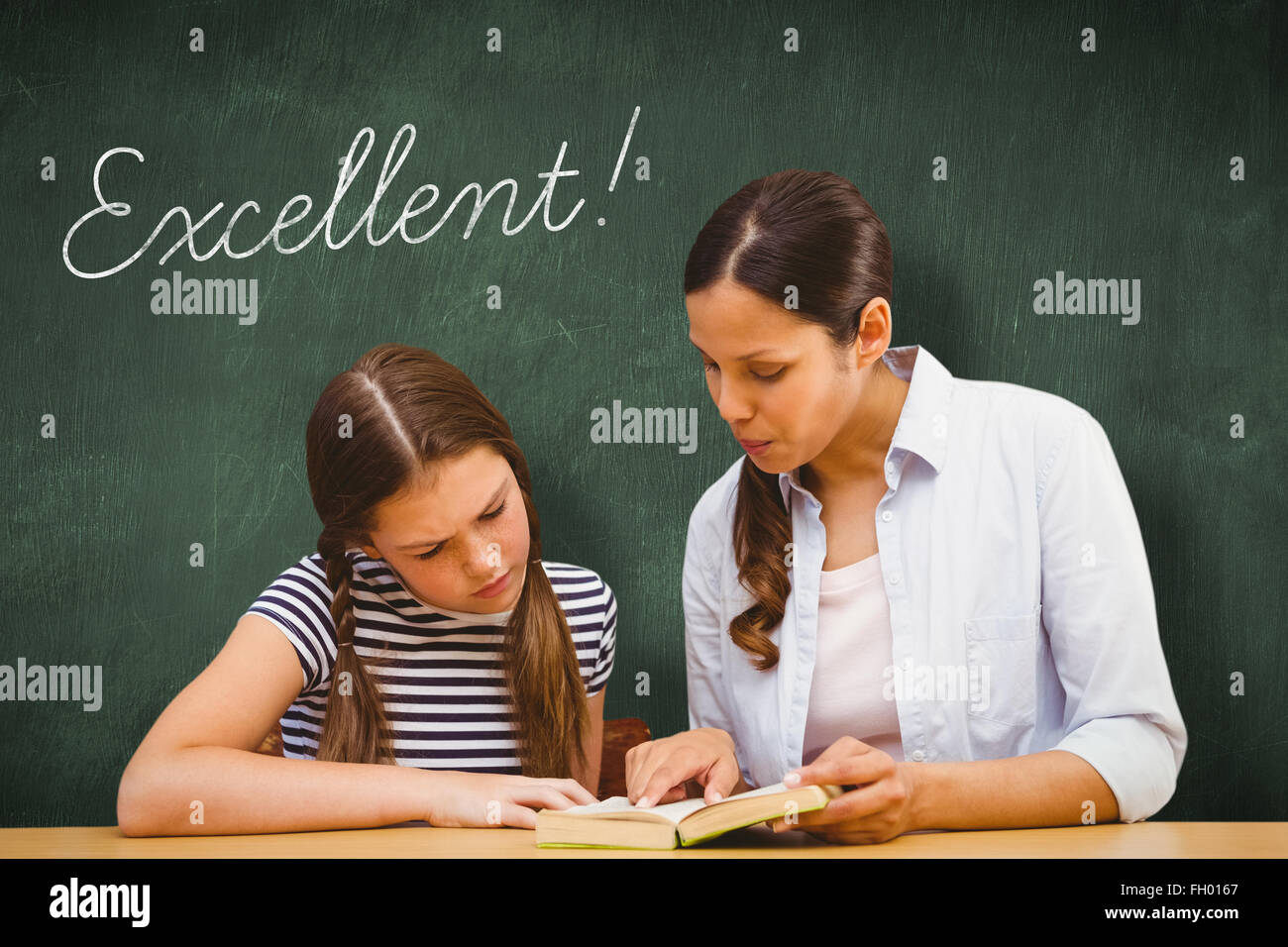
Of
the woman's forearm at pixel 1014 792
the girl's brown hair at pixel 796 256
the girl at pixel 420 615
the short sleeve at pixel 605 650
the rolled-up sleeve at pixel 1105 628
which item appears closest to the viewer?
the woman's forearm at pixel 1014 792

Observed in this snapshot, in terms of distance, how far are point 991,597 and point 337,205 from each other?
146cm

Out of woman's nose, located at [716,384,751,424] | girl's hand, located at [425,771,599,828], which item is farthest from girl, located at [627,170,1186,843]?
girl's hand, located at [425,771,599,828]

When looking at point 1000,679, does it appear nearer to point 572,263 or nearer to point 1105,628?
point 1105,628

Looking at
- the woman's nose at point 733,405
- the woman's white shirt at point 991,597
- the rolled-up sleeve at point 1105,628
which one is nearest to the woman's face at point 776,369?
the woman's nose at point 733,405

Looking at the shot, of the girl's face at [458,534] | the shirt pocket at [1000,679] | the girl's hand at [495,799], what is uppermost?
the girl's face at [458,534]

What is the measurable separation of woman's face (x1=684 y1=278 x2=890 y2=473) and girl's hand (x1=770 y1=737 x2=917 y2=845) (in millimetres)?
569

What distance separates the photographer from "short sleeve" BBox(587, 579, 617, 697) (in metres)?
1.97

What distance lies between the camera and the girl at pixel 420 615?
5.78ft

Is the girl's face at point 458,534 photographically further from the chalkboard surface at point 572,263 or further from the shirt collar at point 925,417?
the shirt collar at point 925,417

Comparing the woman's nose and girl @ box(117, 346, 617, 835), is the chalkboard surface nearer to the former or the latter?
girl @ box(117, 346, 617, 835)

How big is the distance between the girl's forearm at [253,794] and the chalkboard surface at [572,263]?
0.51 m

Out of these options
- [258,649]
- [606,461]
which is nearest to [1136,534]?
[606,461]

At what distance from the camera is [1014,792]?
149 centimetres

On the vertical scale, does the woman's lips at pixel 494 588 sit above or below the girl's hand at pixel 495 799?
above
